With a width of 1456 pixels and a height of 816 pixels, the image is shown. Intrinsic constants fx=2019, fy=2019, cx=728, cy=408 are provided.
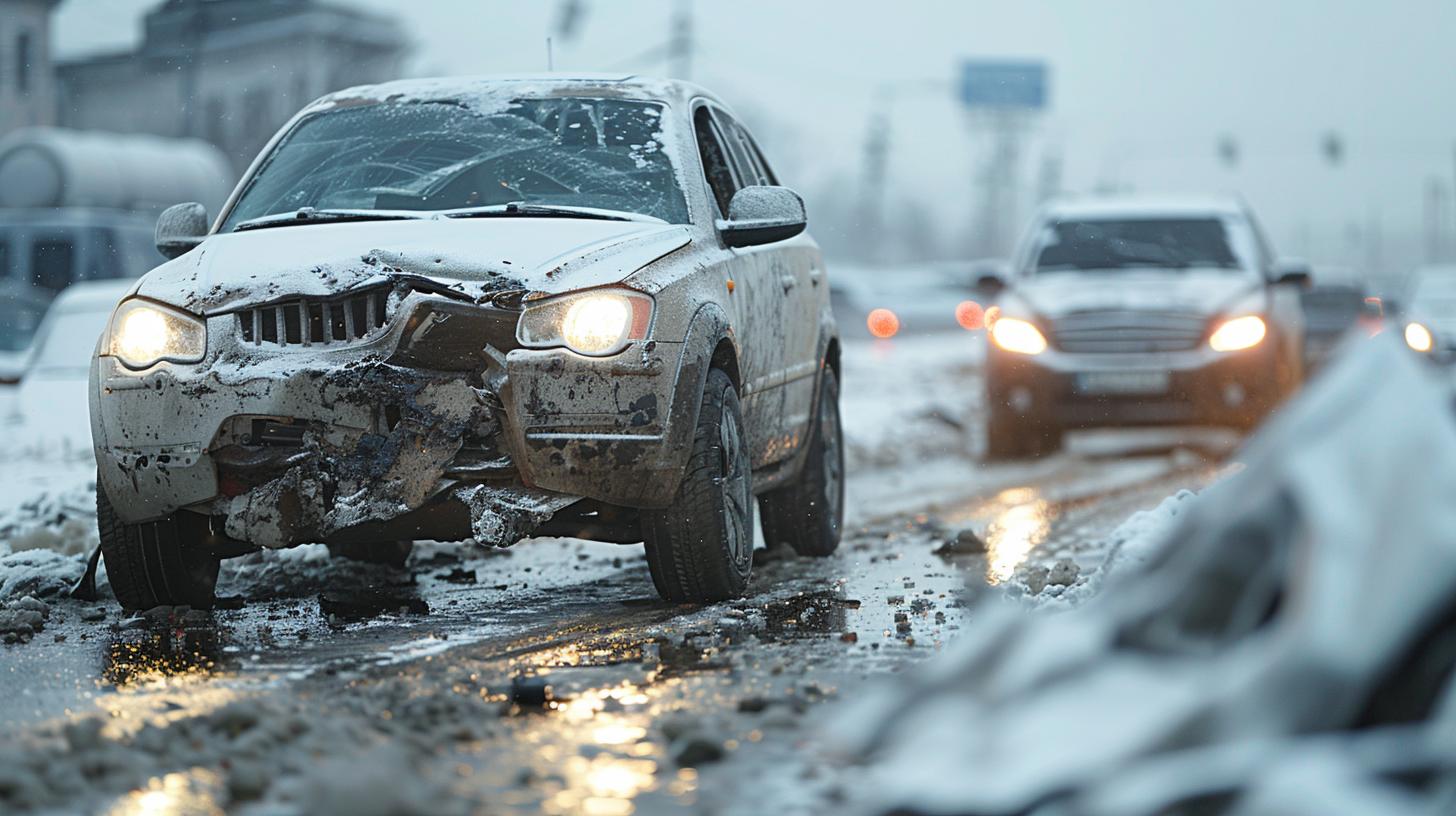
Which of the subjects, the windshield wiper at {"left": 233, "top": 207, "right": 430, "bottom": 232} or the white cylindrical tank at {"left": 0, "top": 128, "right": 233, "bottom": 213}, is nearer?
the windshield wiper at {"left": 233, "top": 207, "right": 430, "bottom": 232}

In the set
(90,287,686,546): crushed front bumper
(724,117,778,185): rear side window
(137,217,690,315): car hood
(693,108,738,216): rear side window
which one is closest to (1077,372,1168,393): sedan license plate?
(724,117,778,185): rear side window

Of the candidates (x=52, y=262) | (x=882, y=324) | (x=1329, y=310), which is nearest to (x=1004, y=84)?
(x=882, y=324)

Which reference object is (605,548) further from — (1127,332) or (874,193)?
(874,193)

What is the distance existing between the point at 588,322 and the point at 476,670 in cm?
116

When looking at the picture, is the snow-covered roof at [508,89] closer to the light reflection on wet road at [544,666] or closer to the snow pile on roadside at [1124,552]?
the light reflection on wet road at [544,666]

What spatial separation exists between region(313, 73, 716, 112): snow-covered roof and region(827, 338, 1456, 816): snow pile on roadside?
182 inches

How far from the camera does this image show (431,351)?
18.8 feet

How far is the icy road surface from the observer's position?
3713mm

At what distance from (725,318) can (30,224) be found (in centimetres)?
1537

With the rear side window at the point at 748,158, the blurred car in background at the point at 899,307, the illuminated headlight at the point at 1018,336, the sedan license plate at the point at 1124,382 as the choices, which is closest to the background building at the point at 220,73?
the blurred car in background at the point at 899,307

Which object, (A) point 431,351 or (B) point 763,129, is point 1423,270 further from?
(B) point 763,129

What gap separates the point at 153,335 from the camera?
19.3ft

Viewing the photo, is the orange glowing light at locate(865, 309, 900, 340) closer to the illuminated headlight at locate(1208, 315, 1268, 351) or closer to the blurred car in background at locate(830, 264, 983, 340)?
the blurred car in background at locate(830, 264, 983, 340)

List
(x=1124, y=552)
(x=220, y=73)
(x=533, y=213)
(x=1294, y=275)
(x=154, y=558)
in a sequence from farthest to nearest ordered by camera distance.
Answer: (x=220, y=73)
(x=1294, y=275)
(x=533, y=213)
(x=154, y=558)
(x=1124, y=552)
